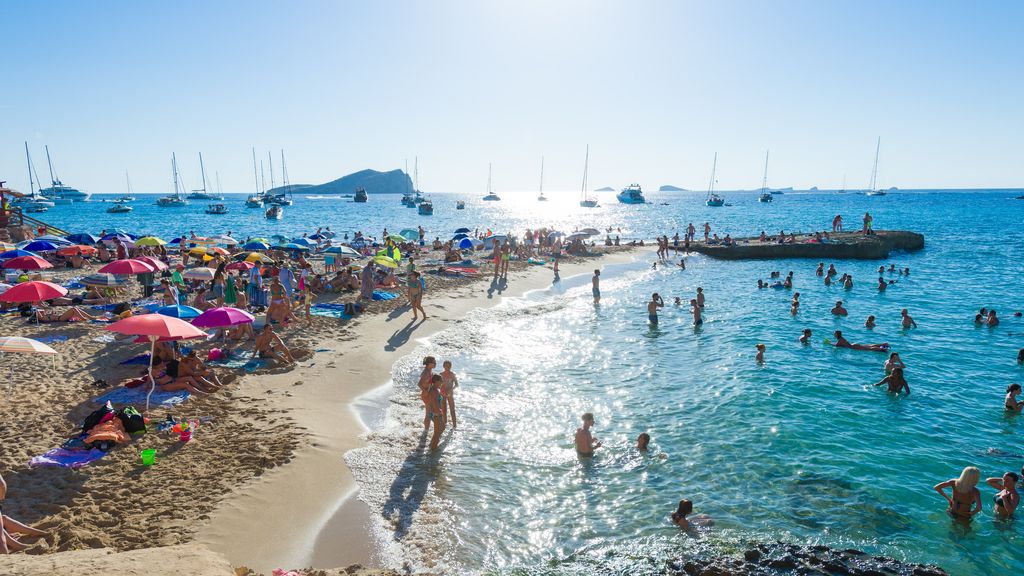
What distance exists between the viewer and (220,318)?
36.2ft

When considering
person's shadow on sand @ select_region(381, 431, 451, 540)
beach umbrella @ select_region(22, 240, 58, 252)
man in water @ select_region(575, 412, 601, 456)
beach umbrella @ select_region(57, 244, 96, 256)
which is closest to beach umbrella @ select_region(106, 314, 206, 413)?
person's shadow on sand @ select_region(381, 431, 451, 540)

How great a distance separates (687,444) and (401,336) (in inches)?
355

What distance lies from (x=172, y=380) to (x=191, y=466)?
11.3ft

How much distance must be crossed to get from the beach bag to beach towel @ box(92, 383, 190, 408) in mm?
1164

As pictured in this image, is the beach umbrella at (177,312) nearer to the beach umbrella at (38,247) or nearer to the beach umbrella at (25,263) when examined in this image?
the beach umbrella at (25,263)

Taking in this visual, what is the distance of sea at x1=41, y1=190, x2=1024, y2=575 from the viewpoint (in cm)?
740

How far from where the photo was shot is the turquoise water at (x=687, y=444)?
7.44 metres

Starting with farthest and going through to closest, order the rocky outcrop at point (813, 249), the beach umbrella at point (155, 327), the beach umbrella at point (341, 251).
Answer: the rocky outcrop at point (813, 249)
the beach umbrella at point (341, 251)
the beach umbrella at point (155, 327)

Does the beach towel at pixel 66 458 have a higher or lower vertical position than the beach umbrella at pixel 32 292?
lower

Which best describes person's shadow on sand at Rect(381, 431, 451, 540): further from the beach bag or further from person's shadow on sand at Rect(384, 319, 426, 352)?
person's shadow on sand at Rect(384, 319, 426, 352)

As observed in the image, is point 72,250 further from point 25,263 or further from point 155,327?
point 155,327

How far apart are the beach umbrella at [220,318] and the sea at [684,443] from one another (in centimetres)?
338

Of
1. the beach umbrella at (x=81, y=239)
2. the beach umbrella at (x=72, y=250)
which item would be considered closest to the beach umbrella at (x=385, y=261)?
the beach umbrella at (x=72, y=250)

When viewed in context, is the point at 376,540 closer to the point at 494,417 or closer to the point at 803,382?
the point at 494,417
